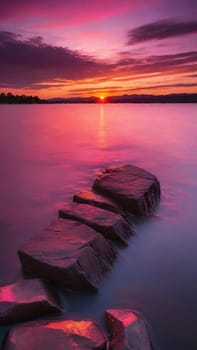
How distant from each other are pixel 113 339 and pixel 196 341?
2.10ft

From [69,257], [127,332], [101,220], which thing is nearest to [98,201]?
[101,220]

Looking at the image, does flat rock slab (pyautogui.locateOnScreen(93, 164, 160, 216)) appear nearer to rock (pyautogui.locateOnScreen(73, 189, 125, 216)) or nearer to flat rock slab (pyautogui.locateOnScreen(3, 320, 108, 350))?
rock (pyautogui.locateOnScreen(73, 189, 125, 216))

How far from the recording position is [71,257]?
243cm

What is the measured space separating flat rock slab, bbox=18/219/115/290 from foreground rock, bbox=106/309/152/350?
407mm

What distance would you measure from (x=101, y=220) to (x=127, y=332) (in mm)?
1450

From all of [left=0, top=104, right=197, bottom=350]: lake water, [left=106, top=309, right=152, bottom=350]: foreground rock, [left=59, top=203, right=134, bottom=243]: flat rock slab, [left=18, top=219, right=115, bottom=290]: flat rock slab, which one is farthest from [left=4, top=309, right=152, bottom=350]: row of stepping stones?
[left=59, top=203, right=134, bottom=243]: flat rock slab

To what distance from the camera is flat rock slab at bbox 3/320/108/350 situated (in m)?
1.77

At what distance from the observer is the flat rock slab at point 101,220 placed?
3.16 m

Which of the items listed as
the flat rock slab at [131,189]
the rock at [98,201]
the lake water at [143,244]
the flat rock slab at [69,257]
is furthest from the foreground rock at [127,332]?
the flat rock slab at [131,189]

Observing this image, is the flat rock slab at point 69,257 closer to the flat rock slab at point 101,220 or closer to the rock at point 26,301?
the rock at point 26,301

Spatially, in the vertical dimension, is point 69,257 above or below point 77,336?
above

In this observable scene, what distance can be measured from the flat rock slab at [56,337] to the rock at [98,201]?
6.08 feet

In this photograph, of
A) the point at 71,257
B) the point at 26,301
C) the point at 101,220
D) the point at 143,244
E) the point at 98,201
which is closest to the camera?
the point at 26,301

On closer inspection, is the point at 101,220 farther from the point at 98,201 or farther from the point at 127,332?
the point at 127,332
